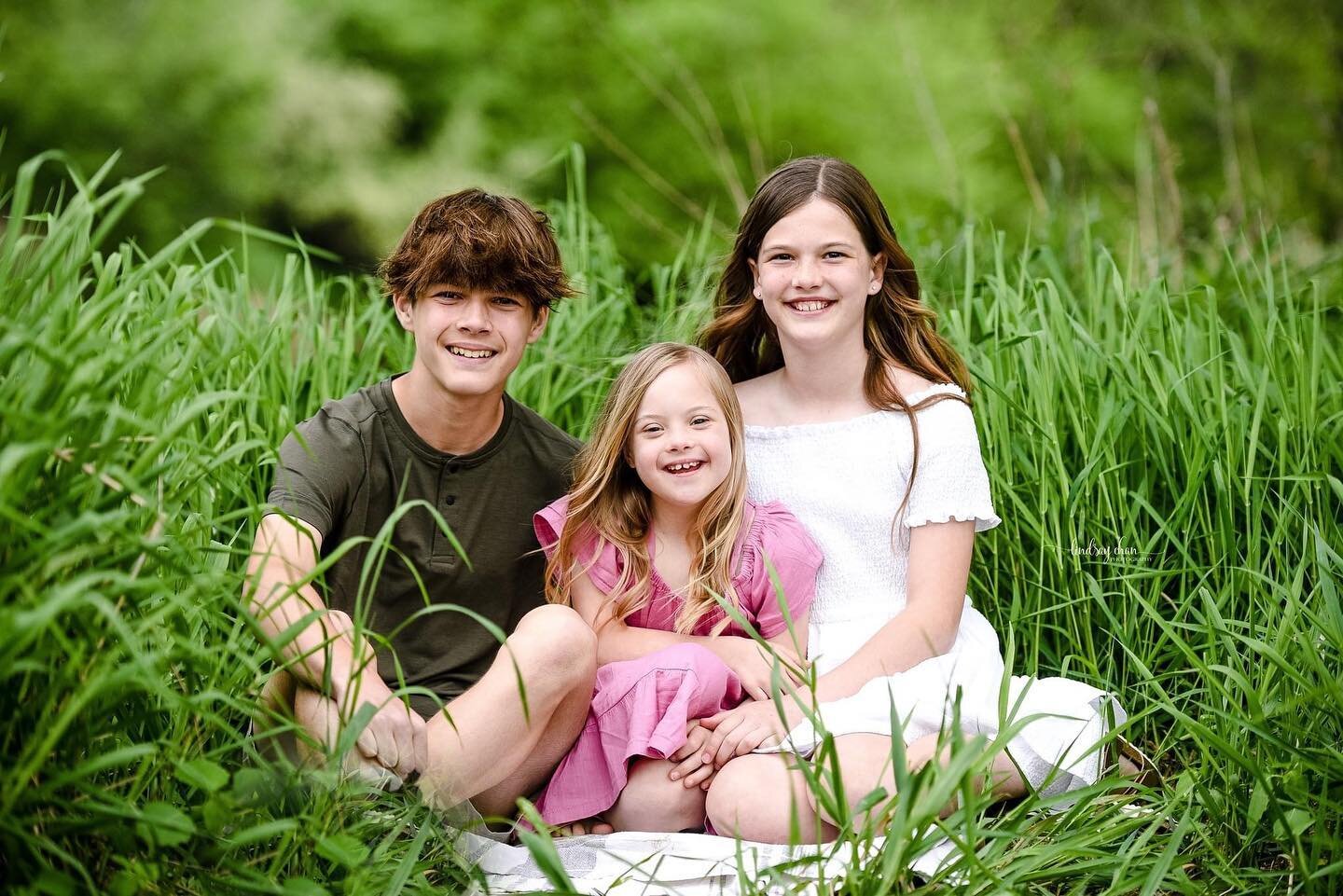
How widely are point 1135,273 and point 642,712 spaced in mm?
2389

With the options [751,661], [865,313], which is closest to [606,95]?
[865,313]

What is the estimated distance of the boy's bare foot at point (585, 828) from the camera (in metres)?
2.12

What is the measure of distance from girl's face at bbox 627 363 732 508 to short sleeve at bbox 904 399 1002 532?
41 centimetres

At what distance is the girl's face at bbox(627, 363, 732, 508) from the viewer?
2340mm

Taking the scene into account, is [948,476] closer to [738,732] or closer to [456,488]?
[738,732]

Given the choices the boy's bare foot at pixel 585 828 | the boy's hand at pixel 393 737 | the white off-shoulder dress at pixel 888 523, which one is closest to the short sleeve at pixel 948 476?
the white off-shoulder dress at pixel 888 523

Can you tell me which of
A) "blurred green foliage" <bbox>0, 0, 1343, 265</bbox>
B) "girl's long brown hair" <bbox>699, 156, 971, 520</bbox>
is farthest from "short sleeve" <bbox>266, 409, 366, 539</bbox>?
"blurred green foliage" <bbox>0, 0, 1343, 265</bbox>

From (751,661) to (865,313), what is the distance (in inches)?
34.9

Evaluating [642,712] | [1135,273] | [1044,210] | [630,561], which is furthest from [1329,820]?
[1044,210]

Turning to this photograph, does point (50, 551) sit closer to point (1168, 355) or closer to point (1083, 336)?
point (1083, 336)

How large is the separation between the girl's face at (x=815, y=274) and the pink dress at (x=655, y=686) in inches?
19.0

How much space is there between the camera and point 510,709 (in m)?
2.01

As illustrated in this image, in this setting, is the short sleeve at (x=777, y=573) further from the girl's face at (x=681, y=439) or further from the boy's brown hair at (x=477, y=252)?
the boy's brown hair at (x=477, y=252)

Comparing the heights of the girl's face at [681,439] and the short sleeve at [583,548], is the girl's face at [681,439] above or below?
above
